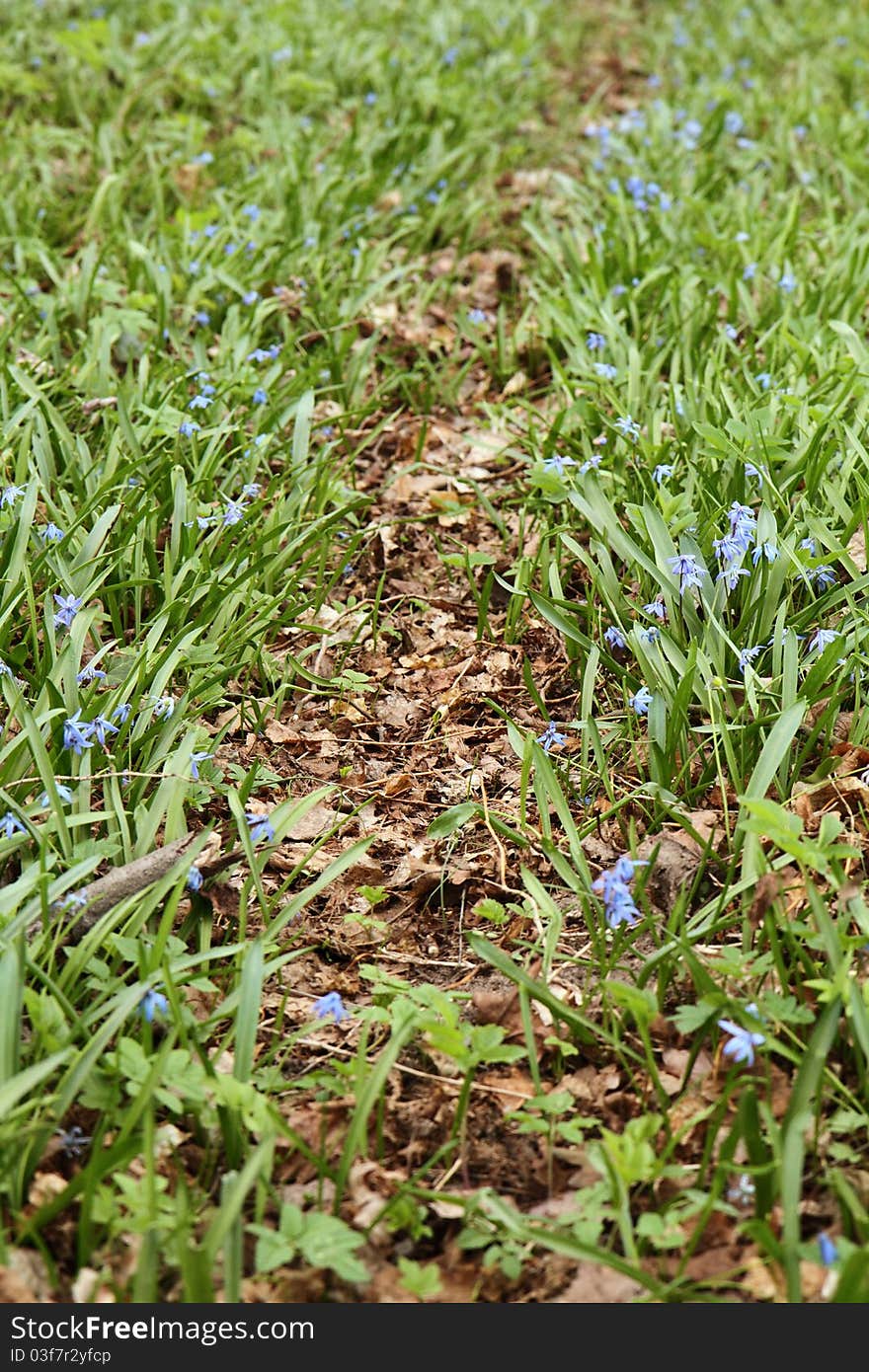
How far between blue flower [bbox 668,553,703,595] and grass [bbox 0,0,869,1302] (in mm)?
48

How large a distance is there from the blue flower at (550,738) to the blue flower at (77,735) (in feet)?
3.35

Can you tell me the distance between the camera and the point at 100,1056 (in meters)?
1.97

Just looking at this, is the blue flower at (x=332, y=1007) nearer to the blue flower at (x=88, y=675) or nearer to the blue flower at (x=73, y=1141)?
the blue flower at (x=73, y=1141)

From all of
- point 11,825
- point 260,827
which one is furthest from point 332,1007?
point 11,825

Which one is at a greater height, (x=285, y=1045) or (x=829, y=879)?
(x=829, y=879)

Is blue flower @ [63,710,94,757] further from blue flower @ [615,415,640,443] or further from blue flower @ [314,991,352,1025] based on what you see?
blue flower @ [615,415,640,443]

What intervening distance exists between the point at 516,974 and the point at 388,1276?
539 millimetres

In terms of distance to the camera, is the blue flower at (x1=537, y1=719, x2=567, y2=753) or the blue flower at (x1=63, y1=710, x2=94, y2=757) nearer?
the blue flower at (x1=63, y1=710, x2=94, y2=757)

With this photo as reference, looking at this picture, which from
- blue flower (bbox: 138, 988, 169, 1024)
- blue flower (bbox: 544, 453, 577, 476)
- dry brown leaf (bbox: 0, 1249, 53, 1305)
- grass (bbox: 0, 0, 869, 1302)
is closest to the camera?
dry brown leaf (bbox: 0, 1249, 53, 1305)

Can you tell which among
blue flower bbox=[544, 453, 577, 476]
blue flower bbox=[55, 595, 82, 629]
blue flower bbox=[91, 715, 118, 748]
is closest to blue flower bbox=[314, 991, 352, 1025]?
blue flower bbox=[91, 715, 118, 748]

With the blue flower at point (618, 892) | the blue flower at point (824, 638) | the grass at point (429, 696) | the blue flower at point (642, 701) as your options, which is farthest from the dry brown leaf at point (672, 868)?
the blue flower at point (824, 638)

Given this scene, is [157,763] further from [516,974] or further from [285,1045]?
[516,974]

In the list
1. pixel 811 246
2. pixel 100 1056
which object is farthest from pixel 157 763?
pixel 811 246

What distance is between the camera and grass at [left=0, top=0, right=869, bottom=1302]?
1855 mm
